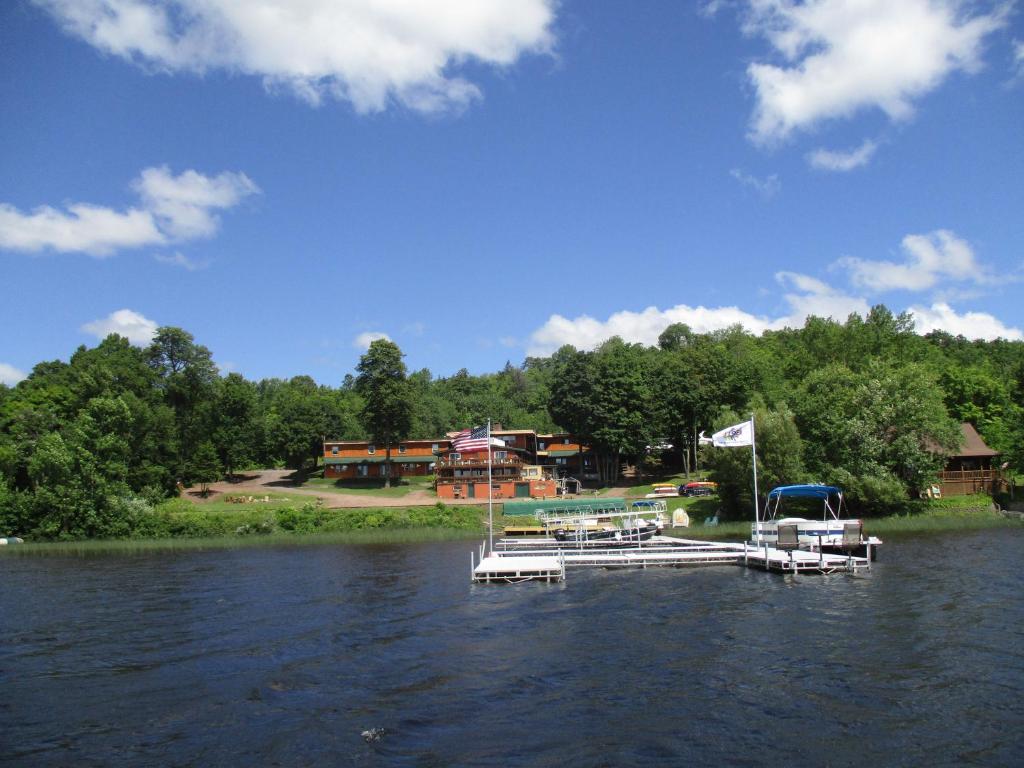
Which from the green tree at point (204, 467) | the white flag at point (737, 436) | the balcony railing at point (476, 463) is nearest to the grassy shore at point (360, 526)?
the balcony railing at point (476, 463)

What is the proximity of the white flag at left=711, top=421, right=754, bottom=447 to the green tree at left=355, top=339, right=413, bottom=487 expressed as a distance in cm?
5510

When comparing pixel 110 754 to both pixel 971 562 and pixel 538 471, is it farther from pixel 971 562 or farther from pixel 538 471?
pixel 538 471

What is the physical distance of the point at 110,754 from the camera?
48.0ft

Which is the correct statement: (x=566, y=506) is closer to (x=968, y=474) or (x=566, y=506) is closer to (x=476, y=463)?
(x=476, y=463)

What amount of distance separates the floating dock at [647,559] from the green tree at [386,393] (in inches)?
1839

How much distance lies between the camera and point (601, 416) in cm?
8588

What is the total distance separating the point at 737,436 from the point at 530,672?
25.4m

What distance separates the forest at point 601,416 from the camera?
58.0 meters

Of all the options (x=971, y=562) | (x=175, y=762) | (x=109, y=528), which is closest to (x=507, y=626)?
(x=175, y=762)

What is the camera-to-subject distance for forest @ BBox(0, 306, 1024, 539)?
5803cm

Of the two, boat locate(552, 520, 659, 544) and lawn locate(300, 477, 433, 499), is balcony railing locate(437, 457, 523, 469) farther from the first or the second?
boat locate(552, 520, 659, 544)

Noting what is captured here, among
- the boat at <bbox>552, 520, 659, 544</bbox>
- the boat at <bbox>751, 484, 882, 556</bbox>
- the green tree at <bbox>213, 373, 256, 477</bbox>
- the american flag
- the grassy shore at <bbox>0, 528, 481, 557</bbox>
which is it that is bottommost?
the grassy shore at <bbox>0, 528, 481, 557</bbox>

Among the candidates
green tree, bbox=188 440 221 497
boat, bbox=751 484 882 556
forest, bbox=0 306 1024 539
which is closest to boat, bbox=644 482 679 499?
forest, bbox=0 306 1024 539

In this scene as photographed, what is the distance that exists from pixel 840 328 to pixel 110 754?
80.4m
